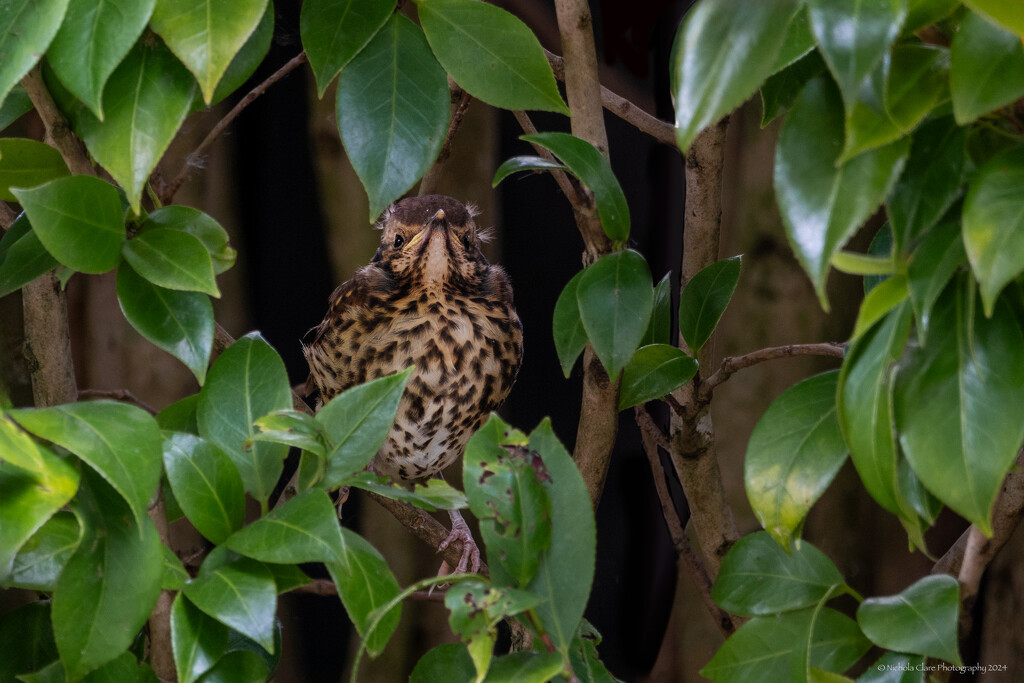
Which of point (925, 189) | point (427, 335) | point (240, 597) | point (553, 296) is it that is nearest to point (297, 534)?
point (240, 597)

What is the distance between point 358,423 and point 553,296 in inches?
40.8

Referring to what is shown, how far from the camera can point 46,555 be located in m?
0.61

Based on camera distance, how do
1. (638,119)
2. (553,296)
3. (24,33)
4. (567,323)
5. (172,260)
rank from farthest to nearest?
(553,296), (638,119), (567,323), (172,260), (24,33)

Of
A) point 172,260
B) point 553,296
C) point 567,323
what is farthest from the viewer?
point 553,296

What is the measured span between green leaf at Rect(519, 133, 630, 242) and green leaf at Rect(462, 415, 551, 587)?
0.66 ft

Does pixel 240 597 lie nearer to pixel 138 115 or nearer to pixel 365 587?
pixel 365 587

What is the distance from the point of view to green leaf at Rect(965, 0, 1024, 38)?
43cm

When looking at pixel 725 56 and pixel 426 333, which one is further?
pixel 426 333

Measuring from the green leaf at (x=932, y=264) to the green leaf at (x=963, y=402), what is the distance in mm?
28

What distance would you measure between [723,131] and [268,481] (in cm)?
55

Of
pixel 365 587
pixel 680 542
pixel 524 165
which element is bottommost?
pixel 680 542

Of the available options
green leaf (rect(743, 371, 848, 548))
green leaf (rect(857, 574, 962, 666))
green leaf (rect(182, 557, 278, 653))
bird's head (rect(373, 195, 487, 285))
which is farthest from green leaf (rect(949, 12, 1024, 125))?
bird's head (rect(373, 195, 487, 285))

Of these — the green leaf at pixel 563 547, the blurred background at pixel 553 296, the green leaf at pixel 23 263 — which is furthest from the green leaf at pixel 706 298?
the blurred background at pixel 553 296

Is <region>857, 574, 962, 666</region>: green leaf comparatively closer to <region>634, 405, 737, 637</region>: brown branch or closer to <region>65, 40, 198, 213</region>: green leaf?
<region>634, 405, 737, 637</region>: brown branch
